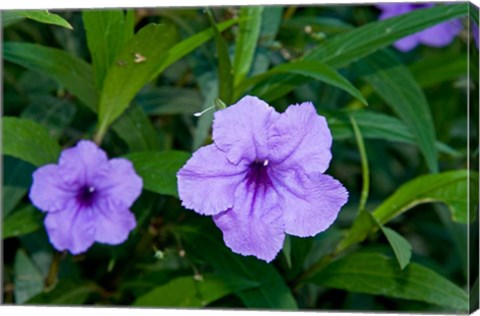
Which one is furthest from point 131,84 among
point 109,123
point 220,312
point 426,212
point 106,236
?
point 426,212

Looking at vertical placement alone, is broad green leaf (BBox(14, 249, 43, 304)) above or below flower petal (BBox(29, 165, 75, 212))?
below

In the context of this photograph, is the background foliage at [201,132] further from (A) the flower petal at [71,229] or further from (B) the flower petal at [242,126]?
(B) the flower petal at [242,126]

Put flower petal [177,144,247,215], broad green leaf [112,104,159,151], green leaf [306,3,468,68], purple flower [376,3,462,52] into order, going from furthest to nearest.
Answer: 1. purple flower [376,3,462,52]
2. broad green leaf [112,104,159,151]
3. green leaf [306,3,468,68]
4. flower petal [177,144,247,215]

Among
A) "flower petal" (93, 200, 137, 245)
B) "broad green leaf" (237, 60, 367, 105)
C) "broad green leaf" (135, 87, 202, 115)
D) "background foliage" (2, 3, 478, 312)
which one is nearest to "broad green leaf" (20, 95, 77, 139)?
"background foliage" (2, 3, 478, 312)

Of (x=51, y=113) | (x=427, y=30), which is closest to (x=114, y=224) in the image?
(x=51, y=113)

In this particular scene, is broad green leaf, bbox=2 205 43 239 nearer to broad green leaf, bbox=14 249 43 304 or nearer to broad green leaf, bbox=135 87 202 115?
broad green leaf, bbox=14 249 43 304

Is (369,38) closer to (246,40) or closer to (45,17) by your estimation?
(246,40)

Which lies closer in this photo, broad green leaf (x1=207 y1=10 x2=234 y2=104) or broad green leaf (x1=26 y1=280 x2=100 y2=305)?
broad green leaf (x1=207 y1=10 x2=234 y2=104)
